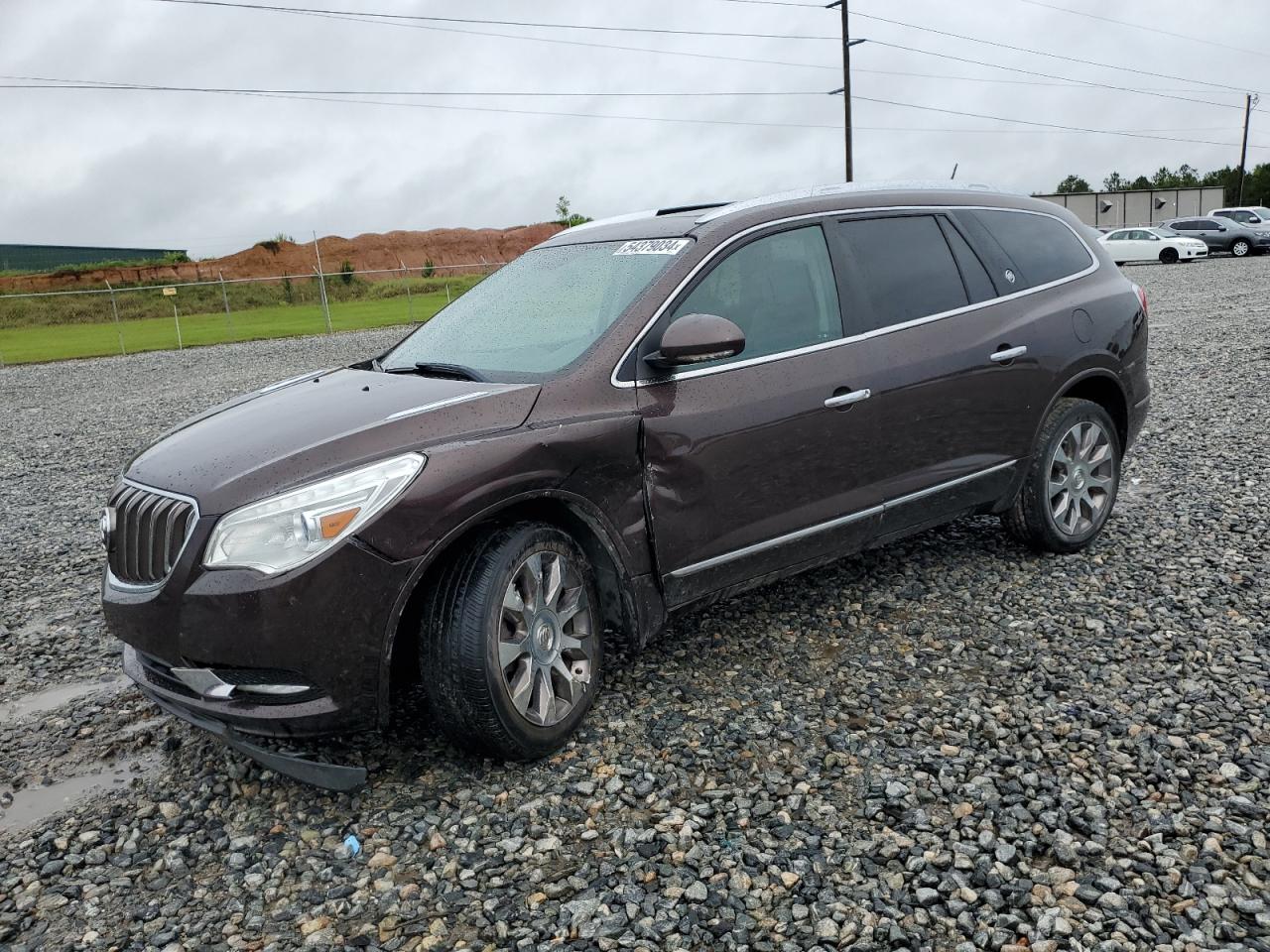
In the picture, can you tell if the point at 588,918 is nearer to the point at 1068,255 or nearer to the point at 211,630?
the point at 211,630

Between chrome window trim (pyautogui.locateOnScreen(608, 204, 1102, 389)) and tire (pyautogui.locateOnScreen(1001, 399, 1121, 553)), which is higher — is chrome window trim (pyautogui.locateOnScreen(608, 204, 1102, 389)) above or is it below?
above

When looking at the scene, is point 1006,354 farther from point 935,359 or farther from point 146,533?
point 146,533

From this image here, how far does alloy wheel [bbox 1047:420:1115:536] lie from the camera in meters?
5.14

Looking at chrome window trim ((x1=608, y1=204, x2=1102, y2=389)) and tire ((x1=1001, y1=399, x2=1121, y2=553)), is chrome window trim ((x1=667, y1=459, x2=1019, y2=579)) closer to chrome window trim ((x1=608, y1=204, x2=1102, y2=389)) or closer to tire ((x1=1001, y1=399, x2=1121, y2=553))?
tire ((x1=1001, y1=399, x2=1121, y2=553))

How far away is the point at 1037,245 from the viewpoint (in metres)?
5.18

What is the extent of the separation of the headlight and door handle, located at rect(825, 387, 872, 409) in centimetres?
187

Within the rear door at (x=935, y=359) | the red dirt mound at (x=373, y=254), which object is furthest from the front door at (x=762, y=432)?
the red dirt mound at (x=373, y=254)

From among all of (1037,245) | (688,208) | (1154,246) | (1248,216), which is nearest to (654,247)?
Answer: (688,208)

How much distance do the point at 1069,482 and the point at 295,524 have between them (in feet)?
12.8

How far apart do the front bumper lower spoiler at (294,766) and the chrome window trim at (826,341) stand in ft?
5.25

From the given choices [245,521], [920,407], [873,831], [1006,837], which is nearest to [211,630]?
[245,521]

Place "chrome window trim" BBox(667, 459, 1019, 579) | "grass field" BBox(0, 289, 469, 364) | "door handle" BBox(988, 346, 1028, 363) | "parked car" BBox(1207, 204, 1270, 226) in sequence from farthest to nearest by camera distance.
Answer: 1. "parked car" BBox(1207, 204, 1270, 226)
2. "grass field" BBox(0, 289, 469, 364)
3. "door handle" BBox(988, 346, 1028, 363)
4. "chrome window trim" BBox(667, 459, 1019, 579)

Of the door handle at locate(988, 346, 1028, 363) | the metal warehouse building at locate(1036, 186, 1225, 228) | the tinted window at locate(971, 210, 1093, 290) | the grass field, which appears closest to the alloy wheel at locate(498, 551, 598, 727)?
the door handle at locate(988, 346, 1028, 363)

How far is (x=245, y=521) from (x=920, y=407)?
2851 millimetres
